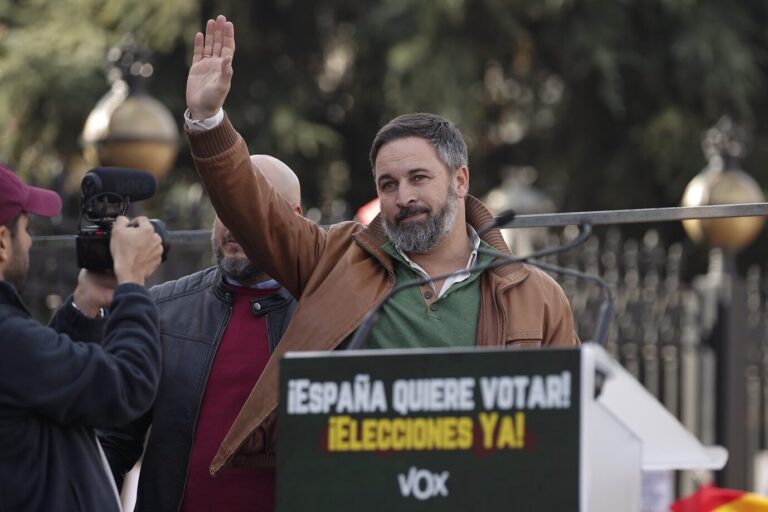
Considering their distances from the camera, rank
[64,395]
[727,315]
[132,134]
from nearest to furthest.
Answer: [64,395]
[132,134]
[727,315]

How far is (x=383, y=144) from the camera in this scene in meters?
3.71

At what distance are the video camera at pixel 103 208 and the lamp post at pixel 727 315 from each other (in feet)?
24.5

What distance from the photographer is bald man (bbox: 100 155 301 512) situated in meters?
3.78

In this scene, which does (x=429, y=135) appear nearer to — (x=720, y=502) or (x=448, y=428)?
(x=448, y=428)

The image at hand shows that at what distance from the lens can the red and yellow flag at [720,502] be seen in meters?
4.66

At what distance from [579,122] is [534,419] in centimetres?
1206

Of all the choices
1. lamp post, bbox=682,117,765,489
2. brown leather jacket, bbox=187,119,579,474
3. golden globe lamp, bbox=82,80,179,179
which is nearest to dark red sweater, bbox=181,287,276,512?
brown leather jacket, bbox=187,119,579,474

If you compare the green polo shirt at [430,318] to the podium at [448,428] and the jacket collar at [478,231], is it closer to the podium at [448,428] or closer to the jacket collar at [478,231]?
the jacket collar at [478,231]

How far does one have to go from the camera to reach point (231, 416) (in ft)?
12.6

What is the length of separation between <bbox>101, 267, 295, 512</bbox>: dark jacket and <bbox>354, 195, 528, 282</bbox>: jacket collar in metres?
0.39

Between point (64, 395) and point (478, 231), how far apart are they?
113cm

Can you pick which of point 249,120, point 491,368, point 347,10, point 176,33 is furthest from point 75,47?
point 491,368

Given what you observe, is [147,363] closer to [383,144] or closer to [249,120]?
[383,144]

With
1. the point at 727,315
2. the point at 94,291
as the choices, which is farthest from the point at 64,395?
the point at 727,315
